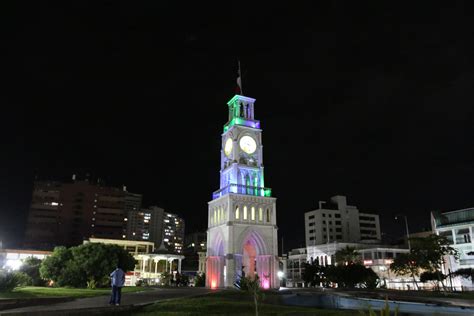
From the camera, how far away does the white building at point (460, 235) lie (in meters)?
65.4

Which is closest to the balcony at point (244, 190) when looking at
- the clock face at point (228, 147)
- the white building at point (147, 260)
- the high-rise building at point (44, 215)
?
the clock face at point (228, 147)

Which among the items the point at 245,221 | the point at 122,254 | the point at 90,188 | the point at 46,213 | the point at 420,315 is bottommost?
the point at 420,315

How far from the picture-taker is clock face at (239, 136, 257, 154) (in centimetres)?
5684

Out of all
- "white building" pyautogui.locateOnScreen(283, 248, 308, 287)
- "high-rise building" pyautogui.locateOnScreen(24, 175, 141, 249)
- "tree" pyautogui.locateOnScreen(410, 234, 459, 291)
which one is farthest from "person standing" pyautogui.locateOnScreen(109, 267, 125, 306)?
"high-rise building" pyautogui.locateOnScreen(24, 175, 141, 249)

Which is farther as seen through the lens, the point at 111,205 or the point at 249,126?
the point at 111,205

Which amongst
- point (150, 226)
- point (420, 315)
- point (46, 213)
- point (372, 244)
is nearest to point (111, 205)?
point (46, 213)

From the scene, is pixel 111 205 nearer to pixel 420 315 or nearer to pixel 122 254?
pixel 122 254

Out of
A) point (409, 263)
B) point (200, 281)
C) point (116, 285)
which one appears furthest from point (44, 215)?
point (116, 285)

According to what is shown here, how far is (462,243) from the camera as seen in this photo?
67375mm

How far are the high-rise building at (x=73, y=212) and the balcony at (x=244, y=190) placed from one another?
278 feet

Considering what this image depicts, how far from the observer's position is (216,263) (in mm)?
52625

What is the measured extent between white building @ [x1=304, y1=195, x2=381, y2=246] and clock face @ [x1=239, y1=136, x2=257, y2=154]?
6335cm

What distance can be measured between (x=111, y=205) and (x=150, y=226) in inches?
2527

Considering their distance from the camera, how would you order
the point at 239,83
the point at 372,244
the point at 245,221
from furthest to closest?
1. the point at 372,244
2. the point at 239,83
3. the point at 245,221
